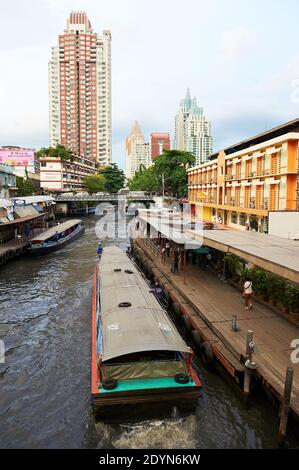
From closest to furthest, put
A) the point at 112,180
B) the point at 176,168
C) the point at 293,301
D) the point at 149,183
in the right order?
the point at 293,301
the point at 176,168
the point at 149,183
the point at 112,180

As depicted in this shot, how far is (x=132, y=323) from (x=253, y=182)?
2744 centimetres

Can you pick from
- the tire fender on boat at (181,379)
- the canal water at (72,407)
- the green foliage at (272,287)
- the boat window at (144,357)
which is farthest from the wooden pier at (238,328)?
the boat window at (144,357)

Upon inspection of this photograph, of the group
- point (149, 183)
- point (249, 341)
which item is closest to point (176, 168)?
point (149, 183)

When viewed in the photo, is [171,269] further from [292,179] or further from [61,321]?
[292,179]

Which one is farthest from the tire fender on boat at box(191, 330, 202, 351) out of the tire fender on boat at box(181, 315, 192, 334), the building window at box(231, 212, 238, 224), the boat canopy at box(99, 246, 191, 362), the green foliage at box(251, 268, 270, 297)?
the building window at box(231, 212, 238, 224)


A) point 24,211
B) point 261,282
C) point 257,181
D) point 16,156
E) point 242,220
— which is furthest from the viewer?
point 16,156

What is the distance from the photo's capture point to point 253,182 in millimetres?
35188

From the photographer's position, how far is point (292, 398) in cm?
938

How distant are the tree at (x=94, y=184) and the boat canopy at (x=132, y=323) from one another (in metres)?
107

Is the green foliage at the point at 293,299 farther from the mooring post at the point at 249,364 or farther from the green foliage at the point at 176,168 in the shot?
the green foliage at the point at 176,168

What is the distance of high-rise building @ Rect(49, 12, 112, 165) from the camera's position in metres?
160

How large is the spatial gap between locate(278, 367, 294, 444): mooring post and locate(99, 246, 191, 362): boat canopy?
9.84 feet

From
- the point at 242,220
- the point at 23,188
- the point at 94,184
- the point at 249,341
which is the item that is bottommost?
the point at 249,341

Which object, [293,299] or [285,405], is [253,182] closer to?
[293,299]
